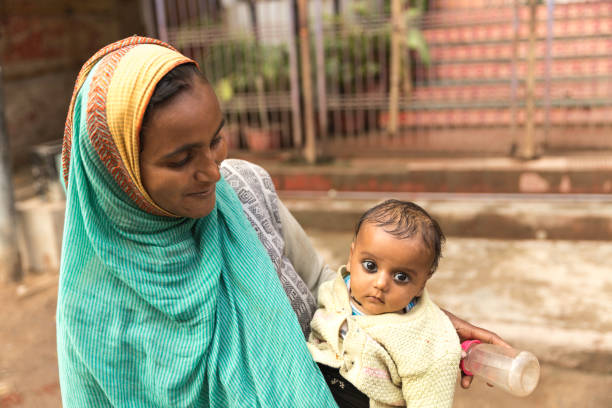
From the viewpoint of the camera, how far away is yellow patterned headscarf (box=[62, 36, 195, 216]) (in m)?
1.19

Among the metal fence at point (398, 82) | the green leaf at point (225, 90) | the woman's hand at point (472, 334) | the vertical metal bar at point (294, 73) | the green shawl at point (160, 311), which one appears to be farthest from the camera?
the green leaf at point (225, 90)

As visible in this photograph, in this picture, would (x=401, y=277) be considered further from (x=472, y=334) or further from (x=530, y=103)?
(x=530, y=103)

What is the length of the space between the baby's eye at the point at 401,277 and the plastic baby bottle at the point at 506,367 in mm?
251

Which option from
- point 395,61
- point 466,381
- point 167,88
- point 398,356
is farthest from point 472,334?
point 395,61

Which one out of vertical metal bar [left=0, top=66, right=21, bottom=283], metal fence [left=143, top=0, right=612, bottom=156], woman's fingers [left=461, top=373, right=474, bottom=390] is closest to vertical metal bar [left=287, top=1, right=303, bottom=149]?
metal fence [left=143, top=0, right=612, bottom=156]

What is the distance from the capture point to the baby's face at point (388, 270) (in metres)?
1.51

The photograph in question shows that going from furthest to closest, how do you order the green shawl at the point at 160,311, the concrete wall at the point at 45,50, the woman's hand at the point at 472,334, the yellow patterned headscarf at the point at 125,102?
1. the concrete wall at the point at 45,50
2. the woman's hand at the point at 472,334
3. the green shawl at the point at 160,311
4. the yellow patterned headscarf at the point at 125,102

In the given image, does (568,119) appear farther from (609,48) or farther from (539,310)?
(539,310)

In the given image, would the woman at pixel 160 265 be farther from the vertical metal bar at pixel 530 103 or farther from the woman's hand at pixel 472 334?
the vertical metal bar at pixel 530 103

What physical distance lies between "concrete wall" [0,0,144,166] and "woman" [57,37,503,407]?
657cm

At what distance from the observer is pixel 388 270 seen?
1526 millimetres

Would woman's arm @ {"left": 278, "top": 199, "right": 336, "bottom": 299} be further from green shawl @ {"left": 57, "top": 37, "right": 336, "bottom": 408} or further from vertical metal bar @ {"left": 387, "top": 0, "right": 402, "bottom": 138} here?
vertical metal bar @ {"left": 387, "top": 0, "right": 402, "bottom": 138}

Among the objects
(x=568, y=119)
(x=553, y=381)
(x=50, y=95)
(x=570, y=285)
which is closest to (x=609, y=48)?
(x=568, y=119)

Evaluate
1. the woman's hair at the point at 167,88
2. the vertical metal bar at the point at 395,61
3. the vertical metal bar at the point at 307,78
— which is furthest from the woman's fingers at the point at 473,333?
the vertical metal bar at the point at 395,61
